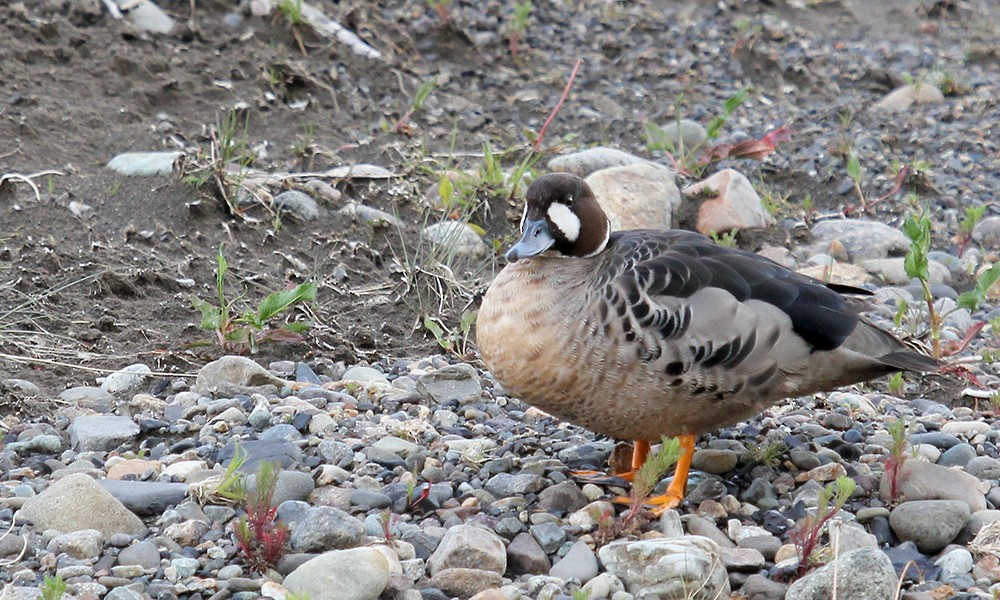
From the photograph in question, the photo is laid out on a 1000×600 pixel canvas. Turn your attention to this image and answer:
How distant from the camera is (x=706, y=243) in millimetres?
4156

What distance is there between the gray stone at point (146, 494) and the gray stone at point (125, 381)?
0.96m

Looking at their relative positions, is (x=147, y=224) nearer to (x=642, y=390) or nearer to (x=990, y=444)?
(x=642, y=390)

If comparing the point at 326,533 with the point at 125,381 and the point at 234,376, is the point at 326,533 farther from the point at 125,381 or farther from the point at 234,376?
the point at 125,381

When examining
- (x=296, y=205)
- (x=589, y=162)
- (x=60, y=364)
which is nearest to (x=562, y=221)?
(x=60, y=364)

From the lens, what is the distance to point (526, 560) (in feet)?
11.7

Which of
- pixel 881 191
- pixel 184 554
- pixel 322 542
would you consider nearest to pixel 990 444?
pixel 322 542

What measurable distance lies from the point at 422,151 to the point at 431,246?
1.33 meters

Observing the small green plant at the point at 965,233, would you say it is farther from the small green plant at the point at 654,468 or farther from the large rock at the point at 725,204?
the small green plant at the point at 654,468

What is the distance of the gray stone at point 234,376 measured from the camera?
473 centimetres

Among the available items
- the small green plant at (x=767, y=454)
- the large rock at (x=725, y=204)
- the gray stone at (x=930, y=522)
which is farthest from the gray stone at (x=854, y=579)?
the large rock at (x=725, y=204)

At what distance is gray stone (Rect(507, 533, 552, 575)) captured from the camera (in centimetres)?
355

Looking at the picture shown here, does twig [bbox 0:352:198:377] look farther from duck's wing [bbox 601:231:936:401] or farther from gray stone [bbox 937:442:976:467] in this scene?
gray stone [bbox 937:442:976:467]

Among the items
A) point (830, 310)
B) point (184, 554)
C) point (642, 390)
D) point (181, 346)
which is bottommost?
point (181, 346)

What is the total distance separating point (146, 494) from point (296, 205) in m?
2.71
